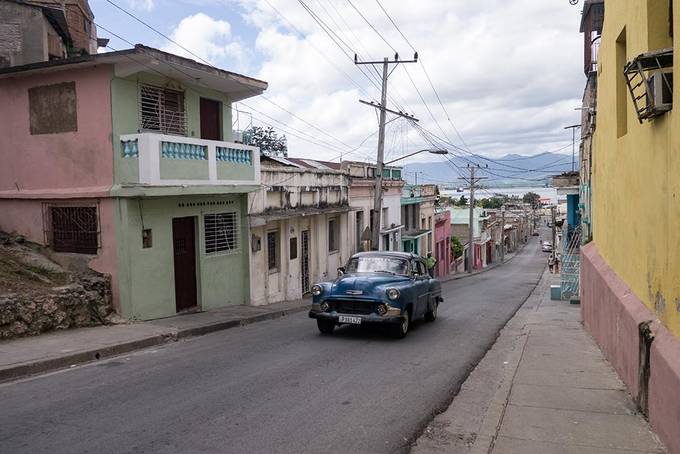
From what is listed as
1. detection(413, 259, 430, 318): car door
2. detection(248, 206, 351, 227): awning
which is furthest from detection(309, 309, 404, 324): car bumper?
detection(248, 206, 351, 227): awning

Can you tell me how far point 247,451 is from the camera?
5516 millimetres

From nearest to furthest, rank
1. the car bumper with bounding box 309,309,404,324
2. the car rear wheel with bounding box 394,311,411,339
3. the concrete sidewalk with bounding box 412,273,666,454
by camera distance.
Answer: the concrete sidewalk with bounding box 412,273,666,454, the car bumper with bounding box 309,309,404,324, the car rear wheel with bounding box 394,311,411,339

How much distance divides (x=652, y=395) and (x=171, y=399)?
5.19 m

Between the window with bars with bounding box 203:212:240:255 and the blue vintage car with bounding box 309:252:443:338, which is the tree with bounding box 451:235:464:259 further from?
the blue vintage car with bounding box 309:252:443:338

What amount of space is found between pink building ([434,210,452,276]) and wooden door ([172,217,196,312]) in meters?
32.5

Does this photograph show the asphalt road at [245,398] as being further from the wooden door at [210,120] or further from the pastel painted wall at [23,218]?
the wooden door at [210,120]

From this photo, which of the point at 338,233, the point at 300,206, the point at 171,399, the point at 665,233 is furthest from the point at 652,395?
the point at 338,233

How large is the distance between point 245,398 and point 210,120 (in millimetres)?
10424

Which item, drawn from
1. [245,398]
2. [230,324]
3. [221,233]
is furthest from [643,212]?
[221,233]

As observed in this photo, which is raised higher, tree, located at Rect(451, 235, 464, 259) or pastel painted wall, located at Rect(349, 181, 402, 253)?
pastel painted wall, located at Rect(349, 181, 402, 253)

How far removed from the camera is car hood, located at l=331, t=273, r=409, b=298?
1170 cm

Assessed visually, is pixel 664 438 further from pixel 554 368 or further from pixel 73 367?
pixel 73 367

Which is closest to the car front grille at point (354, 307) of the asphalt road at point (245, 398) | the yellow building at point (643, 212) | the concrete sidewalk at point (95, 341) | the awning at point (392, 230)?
the asphalt road at point (245, 398)

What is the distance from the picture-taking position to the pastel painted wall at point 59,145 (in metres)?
12.8
